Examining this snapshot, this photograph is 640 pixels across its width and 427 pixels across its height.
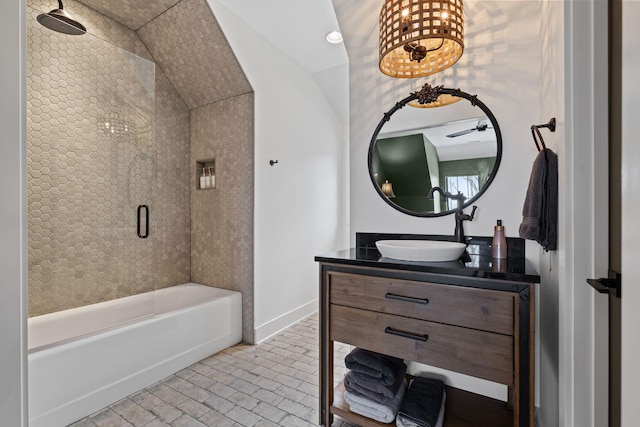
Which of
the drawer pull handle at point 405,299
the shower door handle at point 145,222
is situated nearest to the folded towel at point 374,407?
the drawer pull handle at point 405,299

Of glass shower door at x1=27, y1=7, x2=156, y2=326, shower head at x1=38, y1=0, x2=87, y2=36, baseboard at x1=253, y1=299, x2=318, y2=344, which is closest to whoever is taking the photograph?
shower head at x1=38, y1=0, x2=87, y2=36

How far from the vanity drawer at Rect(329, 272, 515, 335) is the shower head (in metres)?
2.30

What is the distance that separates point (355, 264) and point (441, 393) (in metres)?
0.83

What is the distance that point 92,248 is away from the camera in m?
2.40

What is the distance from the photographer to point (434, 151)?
186cm

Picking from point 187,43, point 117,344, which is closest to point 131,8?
point 187,43

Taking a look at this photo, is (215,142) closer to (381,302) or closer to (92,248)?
(92,248)

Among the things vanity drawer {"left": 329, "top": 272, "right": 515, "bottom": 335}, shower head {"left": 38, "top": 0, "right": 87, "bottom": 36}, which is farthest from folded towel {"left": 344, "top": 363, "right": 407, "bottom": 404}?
shower head {"left": 38, "top": 0, "right": 87, "bottom": 36}

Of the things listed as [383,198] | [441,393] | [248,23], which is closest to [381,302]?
[441,393]

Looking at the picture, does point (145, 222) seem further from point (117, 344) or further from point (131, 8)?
point (131, 8)

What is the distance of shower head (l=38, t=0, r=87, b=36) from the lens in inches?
74.3

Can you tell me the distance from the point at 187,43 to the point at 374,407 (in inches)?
118

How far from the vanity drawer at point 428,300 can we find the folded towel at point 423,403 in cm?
47
